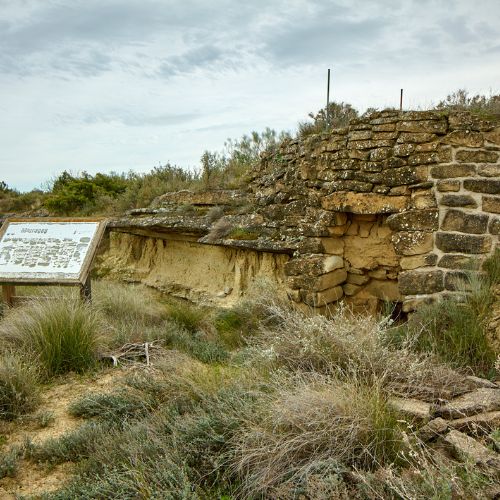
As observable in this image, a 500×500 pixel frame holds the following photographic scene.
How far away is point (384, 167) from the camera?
19.8ft

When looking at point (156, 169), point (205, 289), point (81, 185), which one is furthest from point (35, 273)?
point (81, 185)

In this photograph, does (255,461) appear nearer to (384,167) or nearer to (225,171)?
(384,167)

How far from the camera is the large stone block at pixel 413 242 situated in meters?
5.70

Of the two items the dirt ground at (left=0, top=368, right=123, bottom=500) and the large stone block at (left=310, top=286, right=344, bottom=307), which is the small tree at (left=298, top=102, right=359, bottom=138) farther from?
the dirt ground at (left=0, top=368, right=123, bottom=500)

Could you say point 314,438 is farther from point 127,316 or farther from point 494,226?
point 127,316

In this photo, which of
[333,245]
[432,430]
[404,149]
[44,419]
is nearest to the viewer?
[432,430]

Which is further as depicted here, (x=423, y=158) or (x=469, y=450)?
(x=423, y=158)

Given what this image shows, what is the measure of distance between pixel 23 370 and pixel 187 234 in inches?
193

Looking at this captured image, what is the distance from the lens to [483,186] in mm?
5512

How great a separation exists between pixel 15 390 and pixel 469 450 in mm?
3522

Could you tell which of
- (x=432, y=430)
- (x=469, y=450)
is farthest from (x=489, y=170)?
(x=469, y=450)

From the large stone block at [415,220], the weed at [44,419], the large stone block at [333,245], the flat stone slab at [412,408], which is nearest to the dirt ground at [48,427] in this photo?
the weed at [44,419]

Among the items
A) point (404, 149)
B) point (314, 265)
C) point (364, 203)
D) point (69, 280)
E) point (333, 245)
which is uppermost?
point (404, 149)

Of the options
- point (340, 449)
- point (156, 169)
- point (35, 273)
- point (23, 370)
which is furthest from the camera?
point (156, 169)
